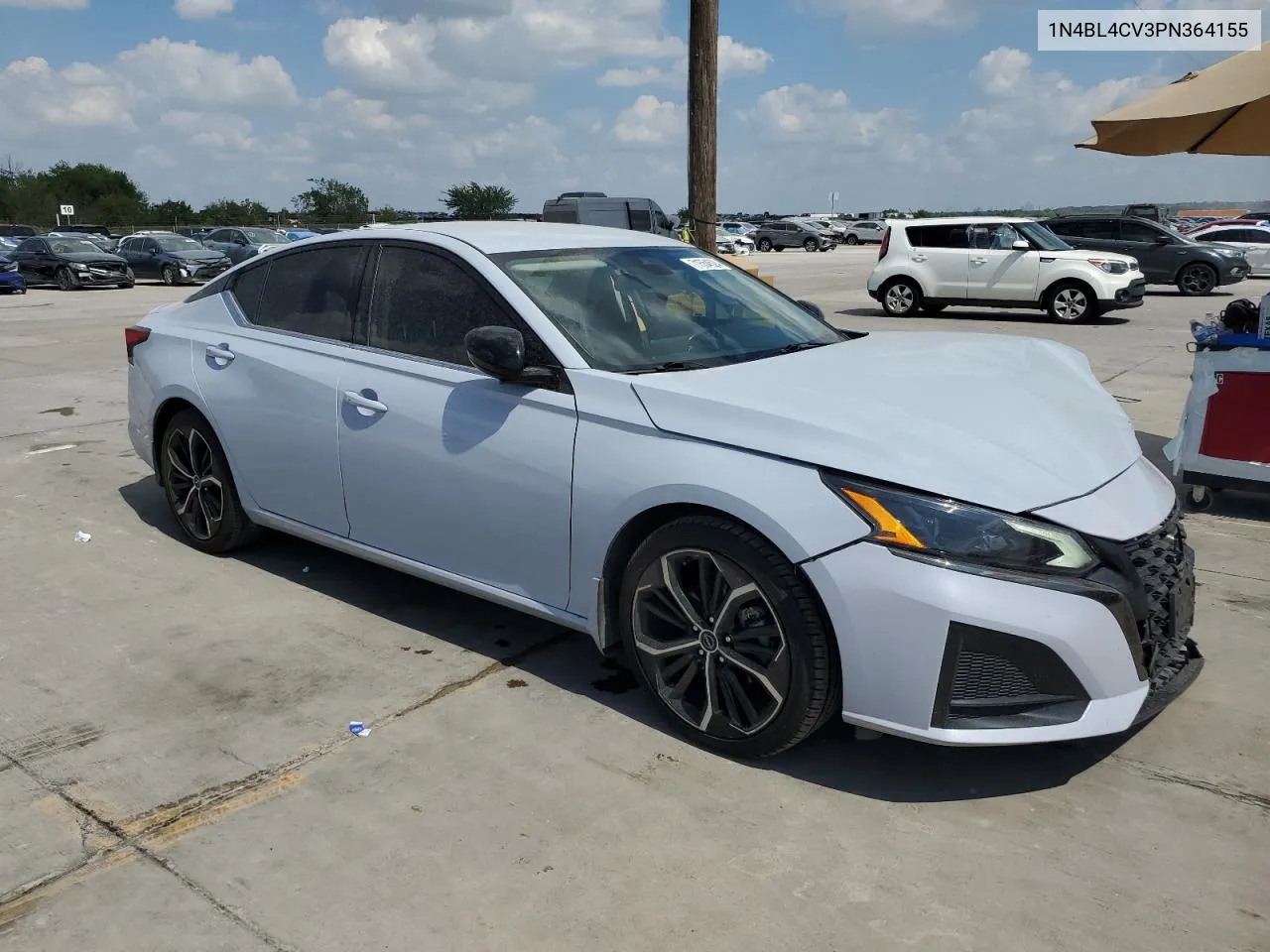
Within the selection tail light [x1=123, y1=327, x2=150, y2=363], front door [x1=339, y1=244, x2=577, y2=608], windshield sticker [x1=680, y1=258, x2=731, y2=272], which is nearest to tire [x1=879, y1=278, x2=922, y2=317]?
windshield sticker [x1=680, y1=258, x2=731, y2=272]

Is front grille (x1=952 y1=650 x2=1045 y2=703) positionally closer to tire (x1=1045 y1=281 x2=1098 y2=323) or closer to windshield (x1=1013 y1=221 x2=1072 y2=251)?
tire (x1=1045 y1=281 x2=1098 y2=323)

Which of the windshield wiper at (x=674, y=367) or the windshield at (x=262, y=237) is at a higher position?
the windshield at (x=262, y=237)

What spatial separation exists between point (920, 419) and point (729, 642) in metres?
0.86

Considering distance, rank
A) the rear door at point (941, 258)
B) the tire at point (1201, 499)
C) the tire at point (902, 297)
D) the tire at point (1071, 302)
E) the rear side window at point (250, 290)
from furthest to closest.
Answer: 1. the tire at point (902, 297)
2. the rear door at point (941, 258)
3. the tire at point (1071, 302)
4. the tire at point (1201, 499)
5. the rear side window at point (250, 290)

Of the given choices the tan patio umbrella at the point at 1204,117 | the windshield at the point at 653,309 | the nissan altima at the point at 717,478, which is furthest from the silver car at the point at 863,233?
the windshield at the point at 653,309

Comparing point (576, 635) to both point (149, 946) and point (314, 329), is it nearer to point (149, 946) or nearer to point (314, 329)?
point (314, 329)

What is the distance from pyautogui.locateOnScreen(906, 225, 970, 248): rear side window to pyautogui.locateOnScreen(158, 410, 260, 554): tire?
1491 cm

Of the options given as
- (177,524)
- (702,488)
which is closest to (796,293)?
(177,524)

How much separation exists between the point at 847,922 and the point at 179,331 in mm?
4173

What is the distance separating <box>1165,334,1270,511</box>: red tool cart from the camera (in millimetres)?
5848

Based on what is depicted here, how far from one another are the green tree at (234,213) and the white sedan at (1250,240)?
50477mm

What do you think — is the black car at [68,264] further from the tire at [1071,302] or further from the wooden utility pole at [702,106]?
the tire at [1071,302]

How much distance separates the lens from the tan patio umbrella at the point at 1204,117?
6027mm

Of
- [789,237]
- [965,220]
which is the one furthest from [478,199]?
[965,220]
